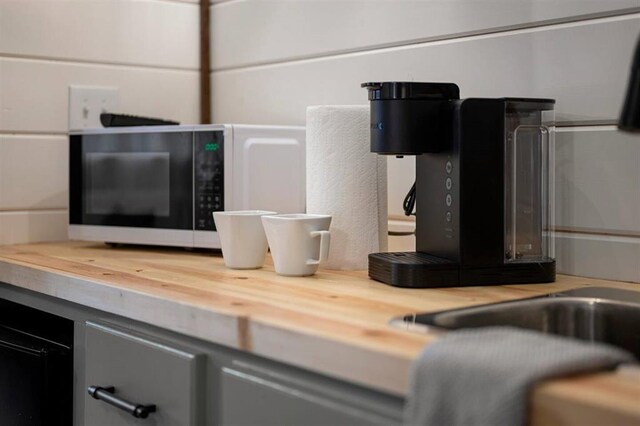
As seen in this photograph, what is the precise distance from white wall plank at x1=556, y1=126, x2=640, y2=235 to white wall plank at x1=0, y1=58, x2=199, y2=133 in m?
1.03

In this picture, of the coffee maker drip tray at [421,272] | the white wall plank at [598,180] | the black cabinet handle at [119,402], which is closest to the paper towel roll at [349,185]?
the coffee maker drip tray at [421,272]

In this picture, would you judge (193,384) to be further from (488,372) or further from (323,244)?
(488,372)

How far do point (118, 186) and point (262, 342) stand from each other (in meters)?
0.85

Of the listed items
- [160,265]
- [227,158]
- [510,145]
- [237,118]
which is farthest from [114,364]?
[237,118]

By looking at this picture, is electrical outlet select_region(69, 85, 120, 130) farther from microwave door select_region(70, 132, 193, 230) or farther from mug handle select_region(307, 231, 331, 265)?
mug handle select_region(307, 231, 331, 265)

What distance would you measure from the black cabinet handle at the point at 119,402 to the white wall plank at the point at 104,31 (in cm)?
88

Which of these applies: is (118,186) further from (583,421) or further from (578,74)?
(583,421)

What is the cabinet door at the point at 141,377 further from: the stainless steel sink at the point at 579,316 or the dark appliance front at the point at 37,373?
the stainless steel sink at the point at 579,316

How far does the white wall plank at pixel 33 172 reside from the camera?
5.99 feet

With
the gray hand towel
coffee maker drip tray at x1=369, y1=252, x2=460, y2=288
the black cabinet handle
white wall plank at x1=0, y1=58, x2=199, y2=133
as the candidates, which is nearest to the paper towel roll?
coffee maker drip tray at x1=369, y1=252, x2=460, y2=288

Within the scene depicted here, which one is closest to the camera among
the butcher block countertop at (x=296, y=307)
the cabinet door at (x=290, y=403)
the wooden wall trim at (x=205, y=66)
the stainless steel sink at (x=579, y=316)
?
the butcher block countertop at (x=296, y=307)

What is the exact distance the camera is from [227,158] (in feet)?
5.10

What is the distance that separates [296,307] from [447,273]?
0.89 feet

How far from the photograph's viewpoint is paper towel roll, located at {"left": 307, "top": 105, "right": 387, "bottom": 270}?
4.57 feet
